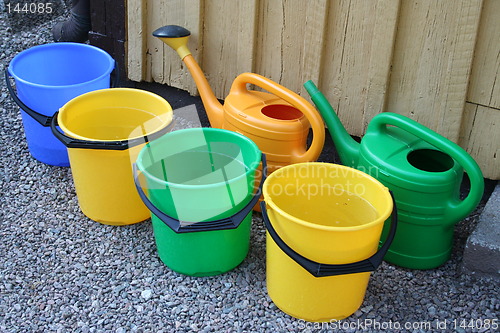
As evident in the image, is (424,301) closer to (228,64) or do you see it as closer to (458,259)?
(458,259)

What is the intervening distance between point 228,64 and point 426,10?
0.94m

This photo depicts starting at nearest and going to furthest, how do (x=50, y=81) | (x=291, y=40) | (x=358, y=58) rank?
1. (x=358, y=58)
2. (x=291, y=40)
3. (x=50, y=81)

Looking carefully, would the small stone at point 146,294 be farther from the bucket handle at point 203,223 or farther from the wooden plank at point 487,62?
the wooden plank at point 487,62

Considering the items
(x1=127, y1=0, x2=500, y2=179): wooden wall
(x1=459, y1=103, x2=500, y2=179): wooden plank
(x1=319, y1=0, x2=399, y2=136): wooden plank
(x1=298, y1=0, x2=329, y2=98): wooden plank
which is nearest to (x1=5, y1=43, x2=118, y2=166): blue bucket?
(x1=127, y1=0, x2=500, y2=179): wooden wall

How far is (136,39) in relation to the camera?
3008 mm

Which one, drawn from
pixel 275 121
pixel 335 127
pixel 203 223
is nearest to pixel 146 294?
pixel 203 223

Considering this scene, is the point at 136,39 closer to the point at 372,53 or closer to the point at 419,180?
the point at 372,53

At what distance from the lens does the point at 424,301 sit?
209cm

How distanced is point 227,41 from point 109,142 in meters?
0.85

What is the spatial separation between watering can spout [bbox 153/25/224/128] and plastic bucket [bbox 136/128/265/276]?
1.14 ft

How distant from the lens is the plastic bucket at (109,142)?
224 cm

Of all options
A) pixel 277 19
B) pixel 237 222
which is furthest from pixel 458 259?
pixel 277 19

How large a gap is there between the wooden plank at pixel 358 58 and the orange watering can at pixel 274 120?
9.1 inches

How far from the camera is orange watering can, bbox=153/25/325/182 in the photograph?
2.30 m
